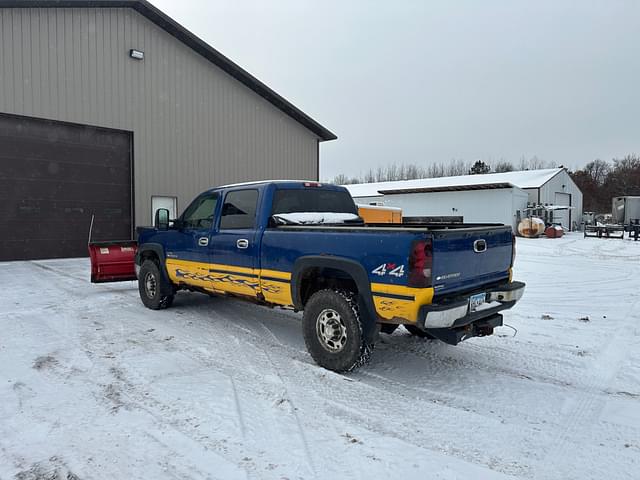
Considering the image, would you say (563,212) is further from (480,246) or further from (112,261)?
(480,246)

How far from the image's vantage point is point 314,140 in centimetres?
2080

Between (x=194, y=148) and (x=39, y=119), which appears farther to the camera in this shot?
(x=194, y=148)

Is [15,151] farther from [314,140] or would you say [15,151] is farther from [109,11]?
[314,140]

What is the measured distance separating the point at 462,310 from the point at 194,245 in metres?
3.84

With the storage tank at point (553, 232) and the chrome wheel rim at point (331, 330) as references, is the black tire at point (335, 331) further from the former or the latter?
the storage tank at point (553, 232)

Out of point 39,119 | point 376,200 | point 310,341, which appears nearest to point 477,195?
point 376,200

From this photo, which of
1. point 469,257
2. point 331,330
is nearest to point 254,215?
point 331,330

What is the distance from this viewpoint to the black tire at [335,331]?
159 inches

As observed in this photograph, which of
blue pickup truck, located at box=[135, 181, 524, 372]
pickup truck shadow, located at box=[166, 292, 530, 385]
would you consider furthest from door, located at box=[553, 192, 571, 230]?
blue pickup truck, located at box=[135, 181, 524, 372]

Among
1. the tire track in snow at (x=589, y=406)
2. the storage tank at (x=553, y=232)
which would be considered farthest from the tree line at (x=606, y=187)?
the tire track in snow at (x=589, y=406)

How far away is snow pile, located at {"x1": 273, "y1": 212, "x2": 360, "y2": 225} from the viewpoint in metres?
5.02

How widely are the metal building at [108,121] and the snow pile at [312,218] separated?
11.7 metres

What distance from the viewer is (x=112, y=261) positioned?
8.48 metres

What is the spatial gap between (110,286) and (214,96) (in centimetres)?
1046
